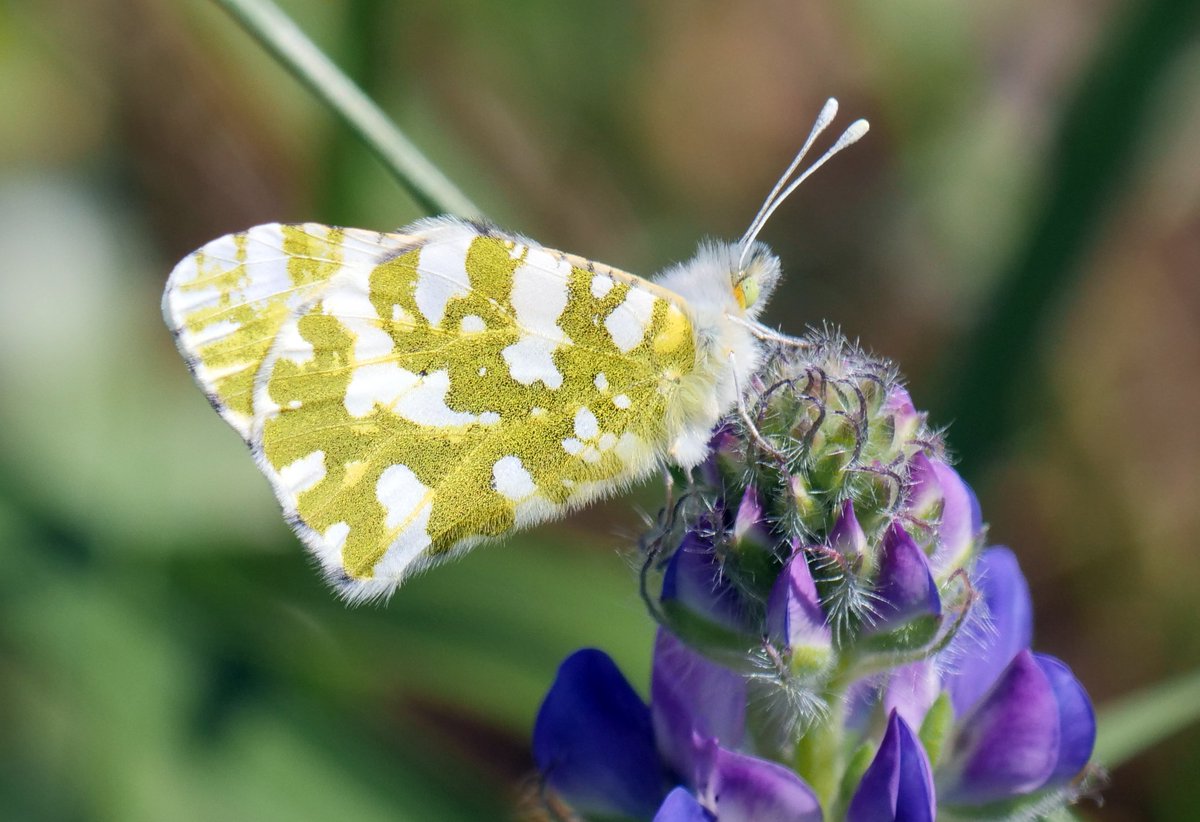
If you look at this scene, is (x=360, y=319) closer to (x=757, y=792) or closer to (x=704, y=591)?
(x=704, y=591)

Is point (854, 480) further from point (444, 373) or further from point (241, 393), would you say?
point (241, 393)

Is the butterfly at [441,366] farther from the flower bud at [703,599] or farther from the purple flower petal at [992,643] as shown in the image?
the purple flower petal at [992,643]

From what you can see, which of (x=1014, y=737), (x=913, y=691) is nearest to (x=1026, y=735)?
(x=1014, y=737)

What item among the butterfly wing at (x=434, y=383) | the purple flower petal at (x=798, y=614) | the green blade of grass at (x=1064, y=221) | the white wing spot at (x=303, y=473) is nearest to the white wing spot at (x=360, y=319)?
the butterfly wing at (x=434, y=383)

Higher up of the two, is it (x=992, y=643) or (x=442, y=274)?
(x=442, y=274)

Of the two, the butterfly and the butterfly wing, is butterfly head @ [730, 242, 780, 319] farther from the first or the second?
the butterfly wing

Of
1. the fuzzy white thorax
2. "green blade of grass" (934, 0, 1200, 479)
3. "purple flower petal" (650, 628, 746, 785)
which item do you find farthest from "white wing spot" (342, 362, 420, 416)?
"green blade of grass" (934, 0, 1200, 479)

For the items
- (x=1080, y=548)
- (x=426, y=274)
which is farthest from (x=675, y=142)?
(x=426, y=274)
